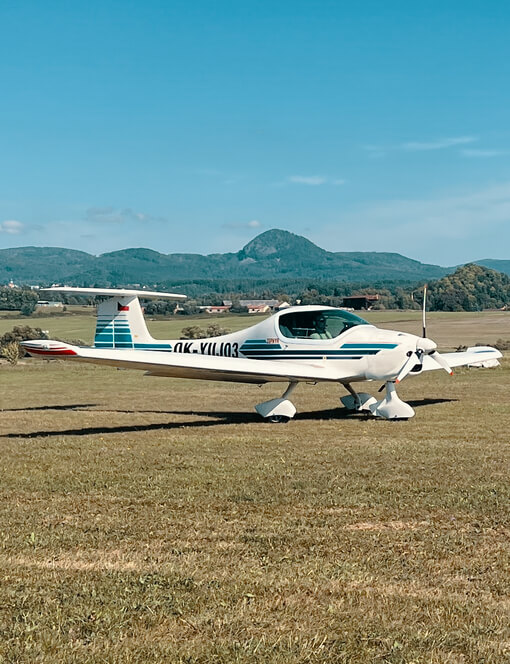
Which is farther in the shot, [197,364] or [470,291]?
[470,291]

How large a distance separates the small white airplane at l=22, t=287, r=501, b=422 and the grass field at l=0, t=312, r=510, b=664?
1.29 meters

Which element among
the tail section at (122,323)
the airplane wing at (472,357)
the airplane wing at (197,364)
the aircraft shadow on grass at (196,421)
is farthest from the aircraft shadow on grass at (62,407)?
the airplane wing at (472,357)

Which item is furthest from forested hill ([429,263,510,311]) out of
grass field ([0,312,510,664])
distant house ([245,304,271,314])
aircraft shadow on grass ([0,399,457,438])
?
grass field ([0,312,510,664])

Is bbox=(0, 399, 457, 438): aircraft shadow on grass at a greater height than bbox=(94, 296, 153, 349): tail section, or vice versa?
bbox=(94, 296, 153, 349): tail section

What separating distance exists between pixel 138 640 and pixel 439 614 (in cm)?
209

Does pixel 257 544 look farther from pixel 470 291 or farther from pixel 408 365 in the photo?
pixel 470 291

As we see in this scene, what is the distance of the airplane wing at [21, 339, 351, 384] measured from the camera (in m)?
15.1

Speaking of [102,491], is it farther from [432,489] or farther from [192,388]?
[192,388]

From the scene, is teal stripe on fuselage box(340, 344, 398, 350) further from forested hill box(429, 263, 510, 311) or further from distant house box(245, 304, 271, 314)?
forested hill box(429, 263, 510, 311)

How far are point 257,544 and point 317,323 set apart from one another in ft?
36.1

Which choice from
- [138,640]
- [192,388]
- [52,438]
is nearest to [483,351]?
[192,388]

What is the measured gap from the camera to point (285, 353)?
18.1 m

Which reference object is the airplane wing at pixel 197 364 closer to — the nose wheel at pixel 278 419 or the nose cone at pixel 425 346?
the nose wheel at pixel 278 419

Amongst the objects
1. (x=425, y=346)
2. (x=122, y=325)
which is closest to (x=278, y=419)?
(x=425, y=346)
